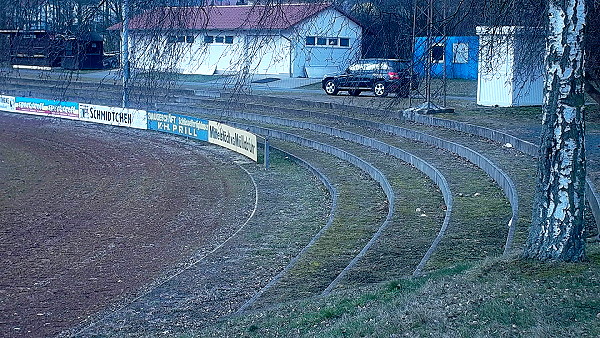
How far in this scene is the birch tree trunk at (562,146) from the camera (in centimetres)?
798

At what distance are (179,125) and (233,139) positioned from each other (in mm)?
4617

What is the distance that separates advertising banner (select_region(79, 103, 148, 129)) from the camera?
3256 centimetres

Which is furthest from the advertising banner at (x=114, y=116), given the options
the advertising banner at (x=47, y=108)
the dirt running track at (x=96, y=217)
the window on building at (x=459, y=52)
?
the window on building at (x=459, y=52)

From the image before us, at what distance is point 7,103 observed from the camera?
3962 cm

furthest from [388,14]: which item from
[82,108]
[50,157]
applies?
[82,108]

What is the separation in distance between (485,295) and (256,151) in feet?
56.4

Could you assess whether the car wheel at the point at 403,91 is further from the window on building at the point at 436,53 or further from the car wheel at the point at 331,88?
the car wheel at the point at 331,88

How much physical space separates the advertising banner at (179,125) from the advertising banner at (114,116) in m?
0.51

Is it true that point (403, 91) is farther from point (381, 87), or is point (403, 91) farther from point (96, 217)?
point (381, 87)

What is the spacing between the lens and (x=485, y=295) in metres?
7.25

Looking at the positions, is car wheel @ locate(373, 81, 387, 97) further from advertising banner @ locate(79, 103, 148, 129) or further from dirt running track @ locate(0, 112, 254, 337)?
advertising banner @ locate(79, 103, 148, 129)

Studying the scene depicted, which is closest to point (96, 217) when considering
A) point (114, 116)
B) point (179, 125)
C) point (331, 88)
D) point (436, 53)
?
point (436, 53)

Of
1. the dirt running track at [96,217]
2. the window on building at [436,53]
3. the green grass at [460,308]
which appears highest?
the window on building at [436,53]

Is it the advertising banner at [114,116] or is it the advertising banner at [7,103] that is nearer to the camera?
the advertising banner at [114,116]
